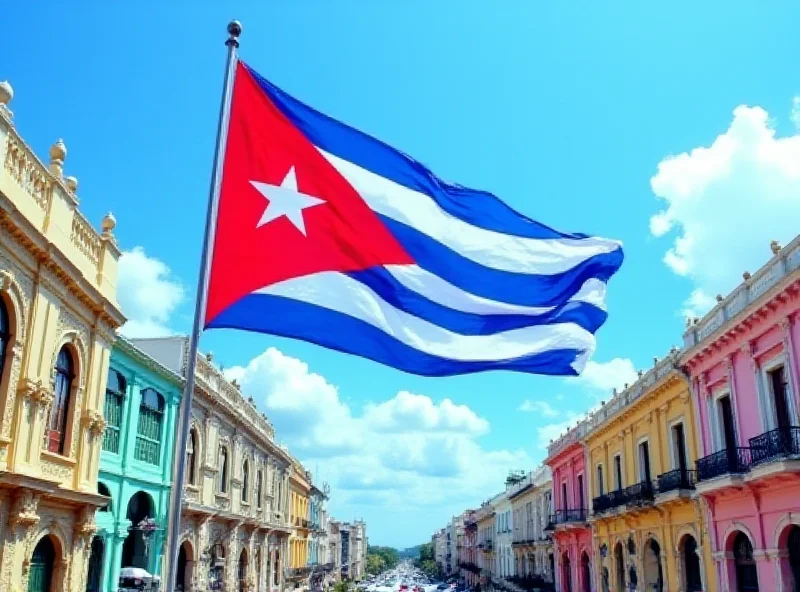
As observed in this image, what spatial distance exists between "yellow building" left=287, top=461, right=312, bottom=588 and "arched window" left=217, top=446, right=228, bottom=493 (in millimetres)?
16698

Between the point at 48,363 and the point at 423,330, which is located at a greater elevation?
the point at 48,363

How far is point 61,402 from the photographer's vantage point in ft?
47.2

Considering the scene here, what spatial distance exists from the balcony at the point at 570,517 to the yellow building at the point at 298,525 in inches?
644

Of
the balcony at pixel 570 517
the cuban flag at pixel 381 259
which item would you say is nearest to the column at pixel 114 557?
the cuban flag at pixel 381 259

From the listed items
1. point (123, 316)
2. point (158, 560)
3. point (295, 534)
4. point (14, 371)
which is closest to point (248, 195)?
point (14, 371)

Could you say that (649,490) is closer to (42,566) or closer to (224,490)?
(224,490)

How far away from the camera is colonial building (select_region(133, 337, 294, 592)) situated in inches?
1022

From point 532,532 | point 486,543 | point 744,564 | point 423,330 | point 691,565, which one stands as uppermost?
point 423,330

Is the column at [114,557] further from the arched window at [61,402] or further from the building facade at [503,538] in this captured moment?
the building facade at [503,538]

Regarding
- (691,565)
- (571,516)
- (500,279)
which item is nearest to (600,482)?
(571,516)

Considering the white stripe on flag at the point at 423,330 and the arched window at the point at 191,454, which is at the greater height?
the arched window at the point at 191,454

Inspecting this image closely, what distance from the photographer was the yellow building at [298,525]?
4853 centimetres

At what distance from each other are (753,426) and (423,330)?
14.4m

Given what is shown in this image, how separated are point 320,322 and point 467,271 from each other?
160cm
